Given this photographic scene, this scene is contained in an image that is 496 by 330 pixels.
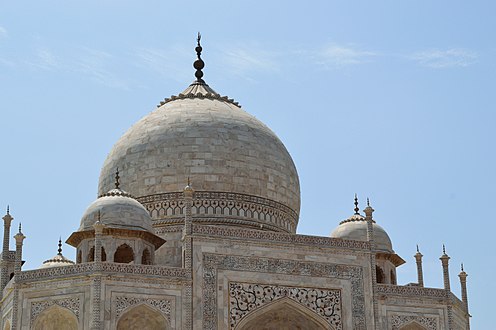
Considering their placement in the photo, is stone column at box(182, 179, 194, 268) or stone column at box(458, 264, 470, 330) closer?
stone column at box(182, 179, 194, 268)

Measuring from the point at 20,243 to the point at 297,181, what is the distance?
7549 millimetres

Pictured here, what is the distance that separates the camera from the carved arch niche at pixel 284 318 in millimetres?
20125

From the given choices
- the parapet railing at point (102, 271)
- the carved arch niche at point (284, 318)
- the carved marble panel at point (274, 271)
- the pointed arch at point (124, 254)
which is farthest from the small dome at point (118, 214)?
the carved arch niche at point (284, 318)

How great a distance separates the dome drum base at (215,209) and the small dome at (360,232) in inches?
55.7

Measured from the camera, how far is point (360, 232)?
77.6 ft

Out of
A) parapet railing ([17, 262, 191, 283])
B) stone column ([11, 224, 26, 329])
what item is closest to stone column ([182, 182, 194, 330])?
parapet railing ([17, 262, 191, 283])

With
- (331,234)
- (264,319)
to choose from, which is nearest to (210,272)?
(264,319)

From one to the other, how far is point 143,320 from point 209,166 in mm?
5017

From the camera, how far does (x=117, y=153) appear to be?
24.6 m

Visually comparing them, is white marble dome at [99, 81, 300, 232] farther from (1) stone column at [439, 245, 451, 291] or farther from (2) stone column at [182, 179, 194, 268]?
(1) stone column at [439, 245, 451, 291]

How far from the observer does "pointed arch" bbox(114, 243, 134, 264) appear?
2108cm

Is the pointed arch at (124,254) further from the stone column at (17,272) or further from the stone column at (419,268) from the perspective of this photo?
the stone column at (419,268)

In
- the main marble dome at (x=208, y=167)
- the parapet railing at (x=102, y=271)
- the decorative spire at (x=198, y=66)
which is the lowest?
the parapet railing at (x=102, y=271)

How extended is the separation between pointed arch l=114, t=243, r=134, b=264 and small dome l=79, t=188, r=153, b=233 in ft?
1.36
